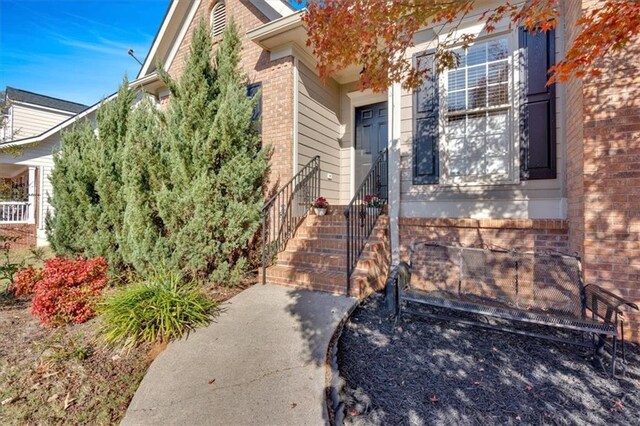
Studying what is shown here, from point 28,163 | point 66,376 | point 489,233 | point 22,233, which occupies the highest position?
point 28,163

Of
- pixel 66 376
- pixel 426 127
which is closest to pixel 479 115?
pixel 426 127

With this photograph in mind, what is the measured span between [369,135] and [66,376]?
6.43 metres

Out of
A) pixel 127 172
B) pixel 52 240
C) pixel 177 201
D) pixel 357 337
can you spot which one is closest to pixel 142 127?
pixel 127 172

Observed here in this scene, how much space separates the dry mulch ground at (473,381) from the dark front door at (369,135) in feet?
14.6

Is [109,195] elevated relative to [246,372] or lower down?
elevated

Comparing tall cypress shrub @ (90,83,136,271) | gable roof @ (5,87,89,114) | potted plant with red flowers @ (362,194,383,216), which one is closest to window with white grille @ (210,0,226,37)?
tall cypress shrub @ (90,83,136,271)

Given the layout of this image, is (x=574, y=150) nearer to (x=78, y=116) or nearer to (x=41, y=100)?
(x=78, y=116)

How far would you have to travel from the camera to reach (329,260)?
4809 millimetres

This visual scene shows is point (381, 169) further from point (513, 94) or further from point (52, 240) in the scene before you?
point (52, 240)

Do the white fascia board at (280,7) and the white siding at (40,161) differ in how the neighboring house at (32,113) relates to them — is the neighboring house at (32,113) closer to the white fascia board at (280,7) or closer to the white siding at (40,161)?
the white siding at (40,161)

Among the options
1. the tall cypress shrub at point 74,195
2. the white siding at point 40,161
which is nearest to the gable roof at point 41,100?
the white siding at point 40,161

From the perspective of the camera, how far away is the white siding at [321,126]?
6234 millimetres

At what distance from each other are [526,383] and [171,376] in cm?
296

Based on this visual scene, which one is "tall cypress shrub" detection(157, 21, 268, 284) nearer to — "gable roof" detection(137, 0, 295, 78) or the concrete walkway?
the concrete walkway
